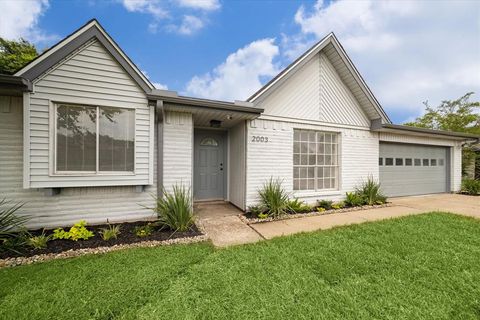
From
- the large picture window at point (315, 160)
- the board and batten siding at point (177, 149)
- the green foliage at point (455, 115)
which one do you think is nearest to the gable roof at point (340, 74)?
the large picture window at point (315, 160)

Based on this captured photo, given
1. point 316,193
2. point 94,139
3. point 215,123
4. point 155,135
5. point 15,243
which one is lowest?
point 15,243

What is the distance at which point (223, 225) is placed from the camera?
486 centimetres

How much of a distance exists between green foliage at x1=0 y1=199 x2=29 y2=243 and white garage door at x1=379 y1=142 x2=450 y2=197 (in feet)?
37.3

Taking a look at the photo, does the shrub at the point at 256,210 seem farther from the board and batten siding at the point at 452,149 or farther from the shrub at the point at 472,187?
the shrub at the point at 472,187

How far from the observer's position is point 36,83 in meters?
3.92

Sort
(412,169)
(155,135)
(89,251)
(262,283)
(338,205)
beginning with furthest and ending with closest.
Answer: (412,169) → (338,205) → (155,135) → (89,251) → (262,283)

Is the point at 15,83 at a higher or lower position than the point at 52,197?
higher

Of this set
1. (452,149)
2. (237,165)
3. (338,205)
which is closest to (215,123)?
(237,165)

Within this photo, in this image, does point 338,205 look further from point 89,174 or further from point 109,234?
point 89,174

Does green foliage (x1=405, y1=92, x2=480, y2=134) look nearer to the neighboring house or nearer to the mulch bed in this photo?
the neighboring house

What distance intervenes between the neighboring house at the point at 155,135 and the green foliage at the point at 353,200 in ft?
0.78

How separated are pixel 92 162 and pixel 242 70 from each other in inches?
424

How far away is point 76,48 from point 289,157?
19.6 feet

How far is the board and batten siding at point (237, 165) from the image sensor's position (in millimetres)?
6141
